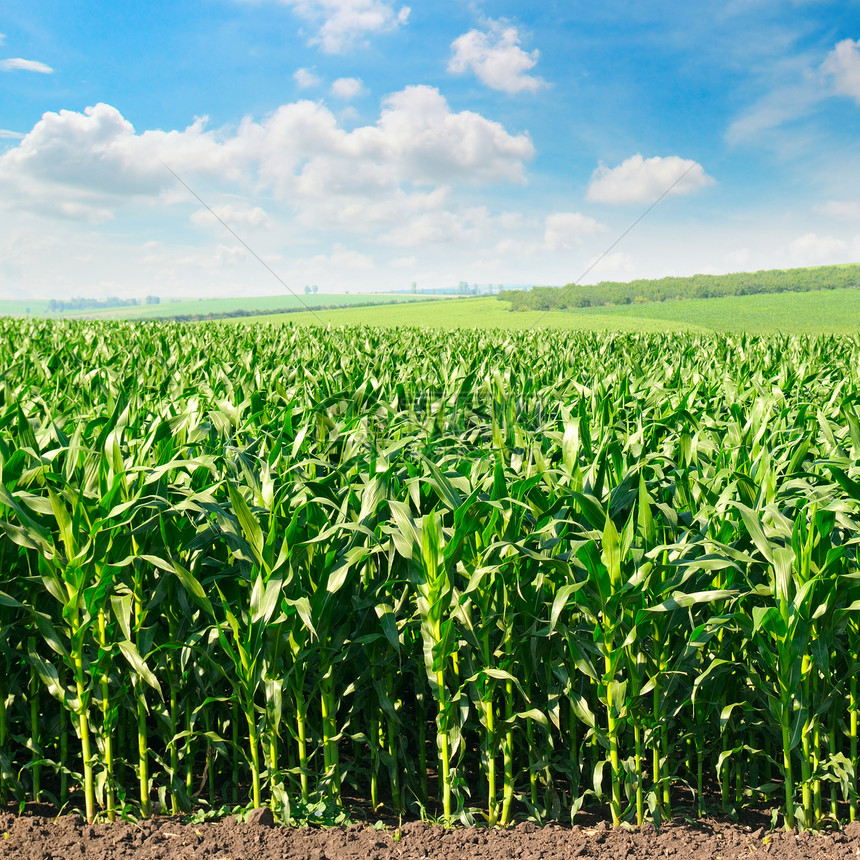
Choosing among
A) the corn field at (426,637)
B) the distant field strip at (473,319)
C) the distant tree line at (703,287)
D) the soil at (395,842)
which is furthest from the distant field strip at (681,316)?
the soil at (395,842)

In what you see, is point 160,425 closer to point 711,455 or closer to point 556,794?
point 556,794

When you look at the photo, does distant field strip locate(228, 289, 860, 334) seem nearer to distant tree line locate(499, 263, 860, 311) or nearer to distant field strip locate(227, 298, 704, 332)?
distant field strip locate(227, 298, 704, 332)

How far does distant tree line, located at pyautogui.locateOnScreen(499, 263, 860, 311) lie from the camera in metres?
71.4

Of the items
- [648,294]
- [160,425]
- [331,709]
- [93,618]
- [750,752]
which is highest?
[648,294]

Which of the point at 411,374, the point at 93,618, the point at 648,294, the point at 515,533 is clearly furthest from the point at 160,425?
the point at 648,294

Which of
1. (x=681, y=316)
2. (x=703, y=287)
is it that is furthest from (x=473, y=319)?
(x=703, y=287)

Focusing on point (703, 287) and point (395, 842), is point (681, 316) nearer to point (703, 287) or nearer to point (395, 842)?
point (703, 287)

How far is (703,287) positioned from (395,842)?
8332 cm

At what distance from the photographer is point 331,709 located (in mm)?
2361

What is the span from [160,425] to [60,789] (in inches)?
60.0

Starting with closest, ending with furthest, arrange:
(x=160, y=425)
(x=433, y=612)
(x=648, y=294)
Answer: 1. (x=433, y=612)
2. (x=160, y=425)
3. (x=648, y=294)

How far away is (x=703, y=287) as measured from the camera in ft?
253

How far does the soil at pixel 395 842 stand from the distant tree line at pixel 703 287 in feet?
221

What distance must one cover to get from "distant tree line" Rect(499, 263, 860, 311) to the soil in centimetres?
6723
